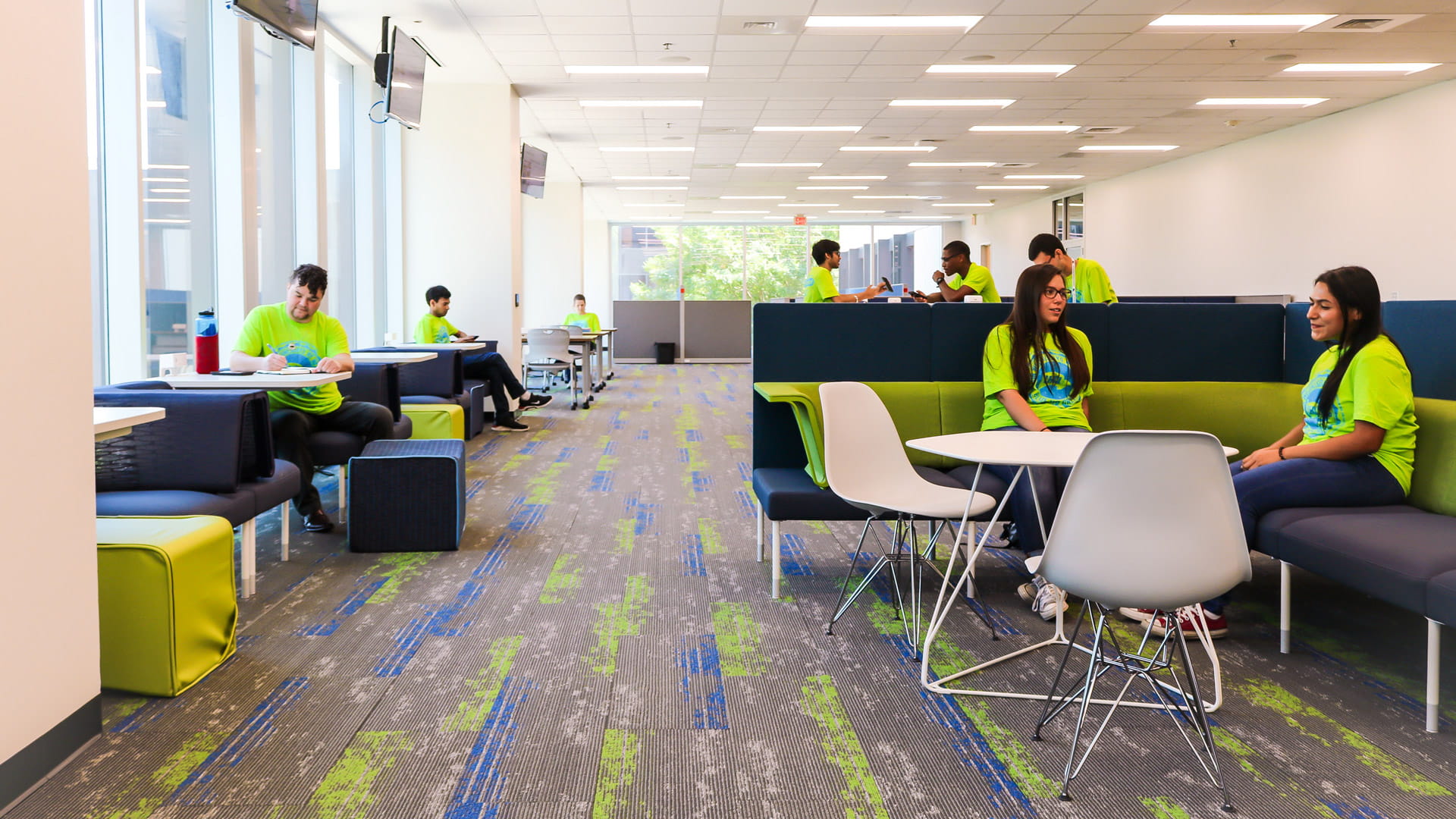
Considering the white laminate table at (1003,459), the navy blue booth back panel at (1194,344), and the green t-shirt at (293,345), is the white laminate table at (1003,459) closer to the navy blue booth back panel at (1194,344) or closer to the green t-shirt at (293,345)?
the navy blue booth back panel at (1194,344)

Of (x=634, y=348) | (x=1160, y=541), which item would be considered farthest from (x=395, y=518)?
(x=634, y=348)

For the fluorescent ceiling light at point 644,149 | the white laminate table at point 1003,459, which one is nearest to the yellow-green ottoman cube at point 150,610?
the white laminate table at point 1003,459

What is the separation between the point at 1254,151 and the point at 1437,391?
9528mm

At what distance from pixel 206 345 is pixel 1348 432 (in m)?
4.46

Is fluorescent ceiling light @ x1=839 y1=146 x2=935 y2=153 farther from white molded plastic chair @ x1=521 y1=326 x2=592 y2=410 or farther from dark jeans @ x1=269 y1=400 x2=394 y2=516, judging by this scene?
dark jeans @ x1=269 y1=400 x2=394 y2=516

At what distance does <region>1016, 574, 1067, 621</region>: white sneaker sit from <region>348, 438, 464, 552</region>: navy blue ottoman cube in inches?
97.5

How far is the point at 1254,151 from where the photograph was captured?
38.9ft

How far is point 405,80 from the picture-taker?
7199 mm

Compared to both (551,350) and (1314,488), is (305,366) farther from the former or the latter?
(551,350)

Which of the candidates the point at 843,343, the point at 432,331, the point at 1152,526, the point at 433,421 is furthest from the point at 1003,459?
the point at 432,331

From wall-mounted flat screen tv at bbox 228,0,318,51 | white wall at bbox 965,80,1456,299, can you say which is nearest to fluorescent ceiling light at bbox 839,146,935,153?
white wall at bbox 965,80,1456,299

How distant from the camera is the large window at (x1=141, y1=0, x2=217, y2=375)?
17.1 ft

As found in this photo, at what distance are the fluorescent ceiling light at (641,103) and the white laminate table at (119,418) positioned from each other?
7.59m

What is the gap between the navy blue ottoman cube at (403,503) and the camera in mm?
4398
